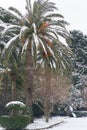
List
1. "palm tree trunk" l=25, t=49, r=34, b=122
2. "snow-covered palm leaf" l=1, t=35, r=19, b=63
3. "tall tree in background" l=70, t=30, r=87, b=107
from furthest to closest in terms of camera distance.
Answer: "tall tree in background" l=70, t=30, r=87, b=107
"palm tree trunk" l=25, t=49, r=34, b=122
"snow-covered palm leaf" l=1, t=35, r=19, b=63

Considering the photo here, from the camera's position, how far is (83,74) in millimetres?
68812

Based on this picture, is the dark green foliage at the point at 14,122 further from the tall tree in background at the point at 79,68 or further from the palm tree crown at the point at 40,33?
the tall tree in background at the point at 79,68

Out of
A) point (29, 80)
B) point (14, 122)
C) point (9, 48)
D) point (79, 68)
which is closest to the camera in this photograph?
point (14, 122)

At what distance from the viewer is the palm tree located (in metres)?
34.6

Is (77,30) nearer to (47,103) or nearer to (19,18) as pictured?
(47,103)

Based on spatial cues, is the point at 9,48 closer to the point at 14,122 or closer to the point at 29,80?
the point at 29,80

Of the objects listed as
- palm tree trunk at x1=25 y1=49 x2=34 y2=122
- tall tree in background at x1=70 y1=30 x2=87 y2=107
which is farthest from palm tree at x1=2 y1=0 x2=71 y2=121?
tall tree in background at x1=70 y1=30 x2=87 y2=107

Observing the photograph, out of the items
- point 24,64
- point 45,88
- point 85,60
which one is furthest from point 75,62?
point 24,64

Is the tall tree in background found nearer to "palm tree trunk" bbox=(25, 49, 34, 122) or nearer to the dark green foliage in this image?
"palm tree trunk" bbox=(25, 49, 34, 122)

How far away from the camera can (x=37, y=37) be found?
34.7 m

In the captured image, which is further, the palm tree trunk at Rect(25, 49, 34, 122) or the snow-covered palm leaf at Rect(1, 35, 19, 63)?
the palm tree trunk at Rect(25, 49, 34, 122)

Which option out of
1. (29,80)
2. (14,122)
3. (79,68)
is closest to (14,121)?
(14,122)

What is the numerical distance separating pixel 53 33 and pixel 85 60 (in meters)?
35.7

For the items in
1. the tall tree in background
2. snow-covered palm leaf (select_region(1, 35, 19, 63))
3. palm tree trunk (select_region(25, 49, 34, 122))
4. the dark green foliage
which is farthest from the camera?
the tall tree in background
